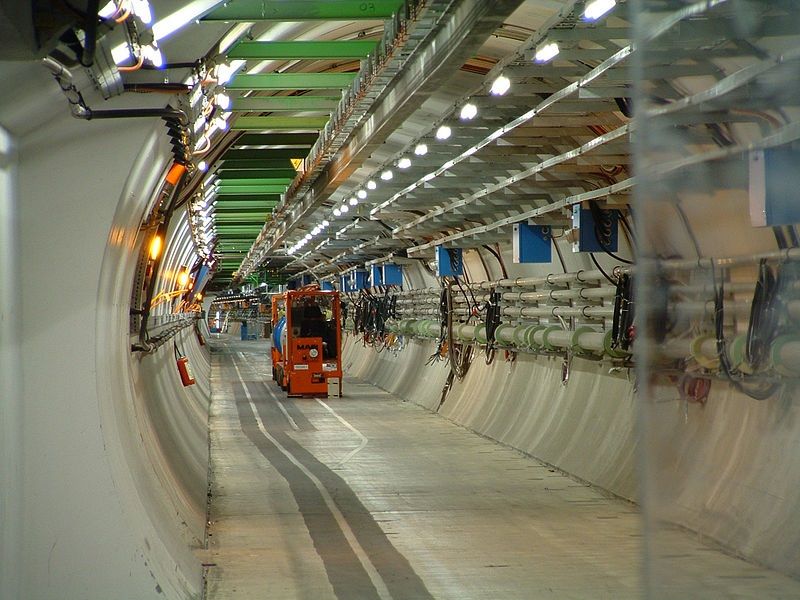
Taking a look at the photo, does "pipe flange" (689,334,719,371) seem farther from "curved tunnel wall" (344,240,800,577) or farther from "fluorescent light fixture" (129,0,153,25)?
"fluorescent light fixture" (129,0,153,25)

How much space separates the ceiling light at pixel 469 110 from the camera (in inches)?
322

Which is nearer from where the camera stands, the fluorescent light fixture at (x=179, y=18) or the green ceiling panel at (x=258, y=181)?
the fluorescent light fixture at (x=179, y=18)

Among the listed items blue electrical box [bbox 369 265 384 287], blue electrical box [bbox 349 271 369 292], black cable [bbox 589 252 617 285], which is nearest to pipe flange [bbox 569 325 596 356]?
black cable [bbox 589 252 617 285]

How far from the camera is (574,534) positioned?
337 inches

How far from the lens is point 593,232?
404 inches

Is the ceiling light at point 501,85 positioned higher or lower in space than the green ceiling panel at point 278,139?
lower

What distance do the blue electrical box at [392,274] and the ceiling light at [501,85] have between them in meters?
16.1

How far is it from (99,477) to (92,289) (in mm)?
927

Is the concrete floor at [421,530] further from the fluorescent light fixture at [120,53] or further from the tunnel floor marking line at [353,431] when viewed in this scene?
the fluorescent light fixture at [120,53]

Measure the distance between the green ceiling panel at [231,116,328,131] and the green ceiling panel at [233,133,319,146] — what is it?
2.05 m

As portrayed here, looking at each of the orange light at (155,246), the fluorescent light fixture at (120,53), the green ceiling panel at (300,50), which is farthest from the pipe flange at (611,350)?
the fluorescent light fixture at (120,53)

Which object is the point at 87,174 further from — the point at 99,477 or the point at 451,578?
the point at 451,578

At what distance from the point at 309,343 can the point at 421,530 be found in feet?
47.8

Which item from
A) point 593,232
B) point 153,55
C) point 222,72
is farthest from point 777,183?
point 593,232
